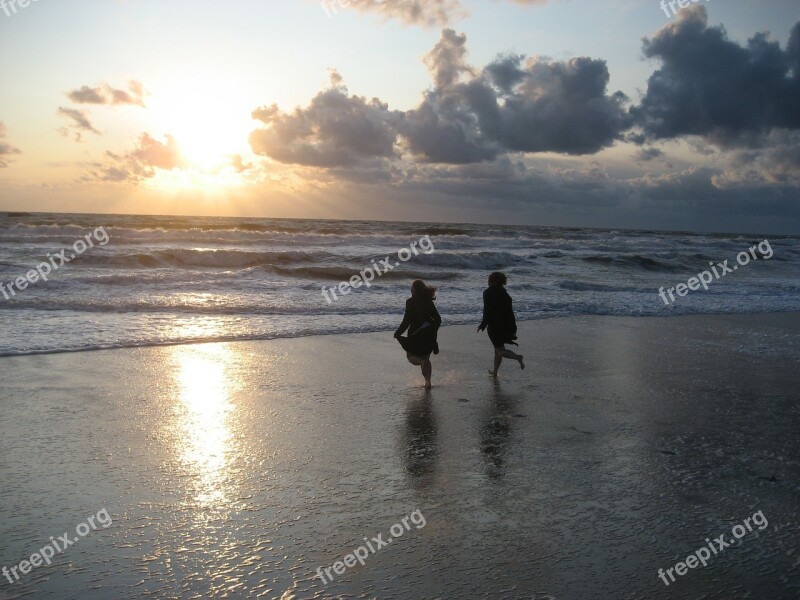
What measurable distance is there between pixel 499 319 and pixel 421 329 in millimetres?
1373

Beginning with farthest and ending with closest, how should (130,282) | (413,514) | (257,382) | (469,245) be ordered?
(469,245), (130,282), (257,382), (413,514)

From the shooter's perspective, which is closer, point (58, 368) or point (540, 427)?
point (540, 427)

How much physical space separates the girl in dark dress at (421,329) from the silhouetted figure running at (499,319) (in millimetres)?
998

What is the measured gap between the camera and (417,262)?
3541 cm

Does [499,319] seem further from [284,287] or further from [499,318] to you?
[284,287]

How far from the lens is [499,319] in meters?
9.62

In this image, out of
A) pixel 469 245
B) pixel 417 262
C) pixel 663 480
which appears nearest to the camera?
pixel 663 480

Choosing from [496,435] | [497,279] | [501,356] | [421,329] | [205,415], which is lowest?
[496,435]

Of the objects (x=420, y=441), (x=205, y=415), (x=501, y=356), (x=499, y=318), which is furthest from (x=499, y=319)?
(x=205, y=415)

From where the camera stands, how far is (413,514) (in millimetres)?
4660

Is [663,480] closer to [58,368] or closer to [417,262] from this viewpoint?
[58,368]

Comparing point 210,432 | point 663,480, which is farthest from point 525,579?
point 210,432

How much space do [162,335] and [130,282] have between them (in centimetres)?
950

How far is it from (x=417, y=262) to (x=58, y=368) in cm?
2687
